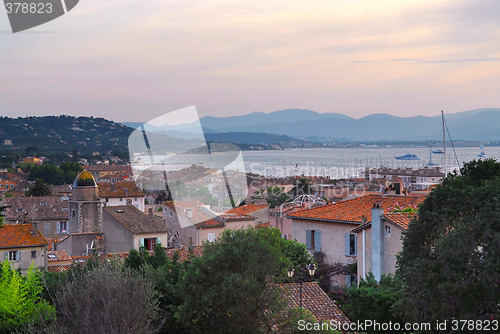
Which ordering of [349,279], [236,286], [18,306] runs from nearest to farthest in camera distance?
1. [236,286]
2. [18,306]
3. [349,279]

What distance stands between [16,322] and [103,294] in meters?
3.58

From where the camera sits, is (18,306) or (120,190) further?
(120,190)

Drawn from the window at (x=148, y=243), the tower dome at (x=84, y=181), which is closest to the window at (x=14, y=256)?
the window at (x=148, y=243)

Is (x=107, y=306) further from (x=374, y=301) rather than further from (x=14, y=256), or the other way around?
(x=14, y=256)

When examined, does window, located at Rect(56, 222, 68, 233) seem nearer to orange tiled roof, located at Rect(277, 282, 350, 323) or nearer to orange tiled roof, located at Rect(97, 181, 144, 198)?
orange tiled roof, located at Rect(97, 181, 144, 198)

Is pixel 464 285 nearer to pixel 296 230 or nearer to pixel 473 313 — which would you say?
pixel 473 313

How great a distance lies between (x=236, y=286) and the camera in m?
13.2

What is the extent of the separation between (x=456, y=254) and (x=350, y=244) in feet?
37.3

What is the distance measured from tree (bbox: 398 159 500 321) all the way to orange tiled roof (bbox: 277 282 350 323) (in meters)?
3.02

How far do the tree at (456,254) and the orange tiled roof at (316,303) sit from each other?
3022 millimetres

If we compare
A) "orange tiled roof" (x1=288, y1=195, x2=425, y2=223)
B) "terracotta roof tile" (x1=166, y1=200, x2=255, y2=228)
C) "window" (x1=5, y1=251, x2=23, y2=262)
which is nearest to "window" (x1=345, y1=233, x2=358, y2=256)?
"orange tiled roof" (x1=288, y1=195, x2=425, y2=223)

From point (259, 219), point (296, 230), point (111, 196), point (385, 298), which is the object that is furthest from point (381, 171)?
point (385, 298)

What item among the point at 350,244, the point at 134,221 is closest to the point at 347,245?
the point at 350,244

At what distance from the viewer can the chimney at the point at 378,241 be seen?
64.4 ft
